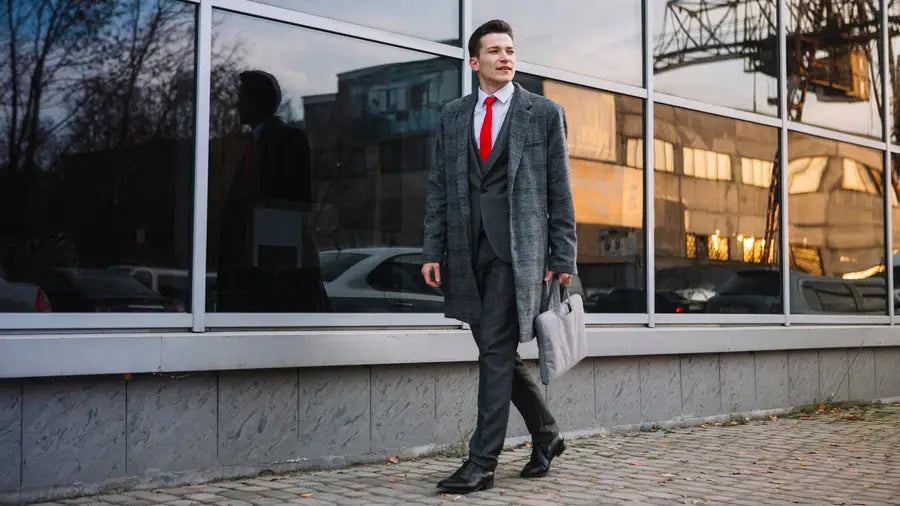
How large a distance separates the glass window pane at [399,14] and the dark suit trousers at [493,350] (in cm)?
185

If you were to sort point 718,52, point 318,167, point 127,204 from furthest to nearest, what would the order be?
point 718,52
point 318,167
point 127,204

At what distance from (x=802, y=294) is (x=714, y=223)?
135 centimetres

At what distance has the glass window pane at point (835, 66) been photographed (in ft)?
29.9

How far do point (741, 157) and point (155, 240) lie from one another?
5.08 meters

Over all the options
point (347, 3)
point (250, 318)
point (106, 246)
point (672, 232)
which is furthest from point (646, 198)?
point (106, 246)

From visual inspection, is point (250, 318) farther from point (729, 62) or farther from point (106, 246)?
point (729, 62)

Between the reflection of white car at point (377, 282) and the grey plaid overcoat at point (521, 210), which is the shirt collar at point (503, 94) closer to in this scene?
the grey plaid overcoat at point (521, 210)

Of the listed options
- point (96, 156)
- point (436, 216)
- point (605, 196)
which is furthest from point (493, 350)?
point (605, 196)

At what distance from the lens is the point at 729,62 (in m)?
8.50

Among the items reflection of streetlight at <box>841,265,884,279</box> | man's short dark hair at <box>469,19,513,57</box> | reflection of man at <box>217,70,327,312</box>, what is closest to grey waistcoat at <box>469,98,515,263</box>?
man's short dark hair at <box>469,19,513,57</box>

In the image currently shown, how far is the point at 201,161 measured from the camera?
532cm

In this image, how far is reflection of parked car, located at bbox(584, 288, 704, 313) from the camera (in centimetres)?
727

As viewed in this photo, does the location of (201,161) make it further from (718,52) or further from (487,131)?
(718,52)

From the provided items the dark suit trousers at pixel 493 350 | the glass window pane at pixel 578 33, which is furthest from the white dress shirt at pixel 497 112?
the glass window pane at pixel 578 33
